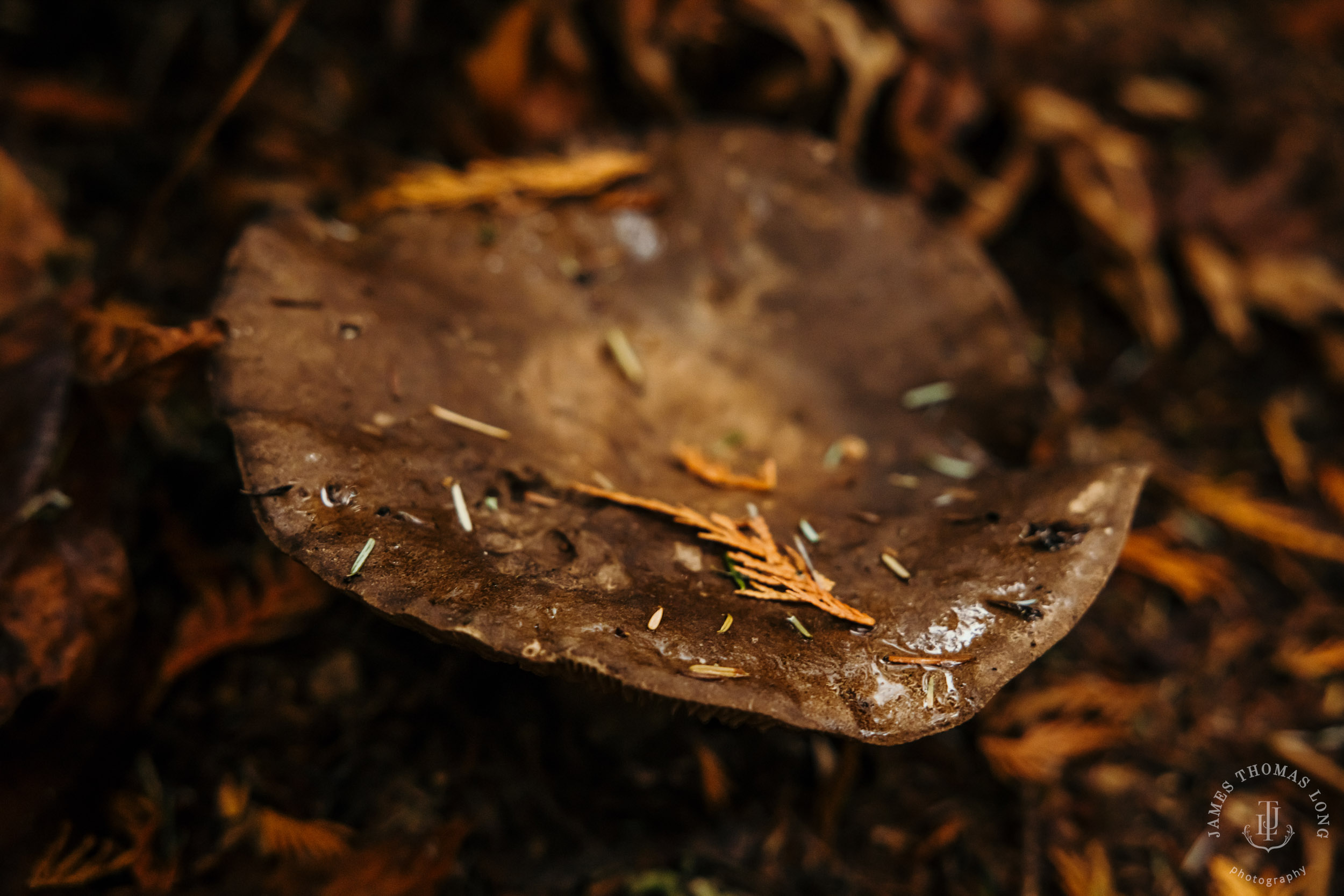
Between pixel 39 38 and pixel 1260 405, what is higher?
pixel 39 38

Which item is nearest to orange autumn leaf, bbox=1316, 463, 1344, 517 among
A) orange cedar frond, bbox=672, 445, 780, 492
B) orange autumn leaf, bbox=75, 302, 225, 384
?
orange cedar frond, bbox=672, 445, 780, 492

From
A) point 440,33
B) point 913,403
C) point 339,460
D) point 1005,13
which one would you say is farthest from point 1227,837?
point 440,33

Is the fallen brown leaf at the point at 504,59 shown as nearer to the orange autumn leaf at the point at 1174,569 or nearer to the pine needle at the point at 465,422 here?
the pine needle at the point at 465,422

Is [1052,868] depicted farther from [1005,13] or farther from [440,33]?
[440,33]

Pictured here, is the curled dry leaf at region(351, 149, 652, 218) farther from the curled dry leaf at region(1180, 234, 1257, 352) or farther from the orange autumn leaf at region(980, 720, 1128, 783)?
the curled dry leaf at region(1180, 234, 1257, 352)

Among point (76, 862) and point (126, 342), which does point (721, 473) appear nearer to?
point (126, 342)

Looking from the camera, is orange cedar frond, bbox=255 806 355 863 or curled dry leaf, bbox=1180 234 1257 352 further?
curled dry leaf, bbox=1180 234 1257 352

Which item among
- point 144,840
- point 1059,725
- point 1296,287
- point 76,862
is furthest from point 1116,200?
point 76,862
